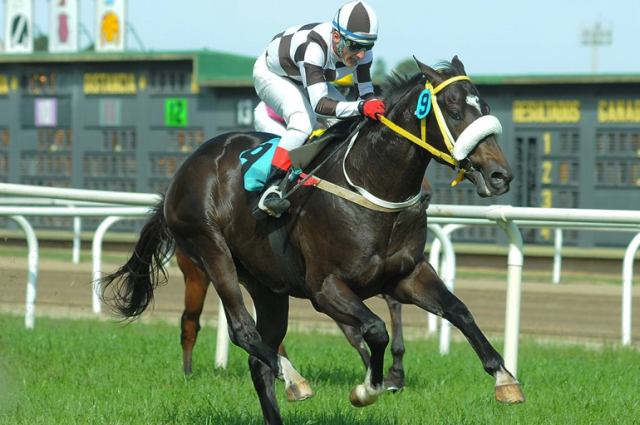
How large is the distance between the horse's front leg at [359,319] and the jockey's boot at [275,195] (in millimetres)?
359

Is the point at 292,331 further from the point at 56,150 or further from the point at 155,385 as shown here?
the point at 56,150

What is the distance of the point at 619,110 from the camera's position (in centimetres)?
1647

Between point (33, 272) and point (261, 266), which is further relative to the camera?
point (33, 272)

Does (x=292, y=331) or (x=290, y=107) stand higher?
(x=290, y=107)

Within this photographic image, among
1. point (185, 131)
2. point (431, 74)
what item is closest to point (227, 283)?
point (431, 74)

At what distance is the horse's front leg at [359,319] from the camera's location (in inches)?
179

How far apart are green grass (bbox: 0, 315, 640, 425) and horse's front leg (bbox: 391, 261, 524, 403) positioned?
2.04ft

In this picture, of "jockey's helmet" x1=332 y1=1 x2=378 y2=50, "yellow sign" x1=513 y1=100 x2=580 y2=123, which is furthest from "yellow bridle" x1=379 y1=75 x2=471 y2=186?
"yellow sign" x1=513 y1=100 x2=580 y2=123

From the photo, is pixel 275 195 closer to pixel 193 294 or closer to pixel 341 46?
pixel 341 46

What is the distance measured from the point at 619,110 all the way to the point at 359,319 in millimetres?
12619

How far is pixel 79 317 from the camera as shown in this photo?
9781mm

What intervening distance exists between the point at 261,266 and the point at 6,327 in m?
3.72

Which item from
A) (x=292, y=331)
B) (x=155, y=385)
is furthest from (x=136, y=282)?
(x=292, y=331)

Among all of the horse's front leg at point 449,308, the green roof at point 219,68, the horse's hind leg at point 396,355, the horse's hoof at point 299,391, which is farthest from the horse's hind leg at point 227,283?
the green roof at point 219,68
